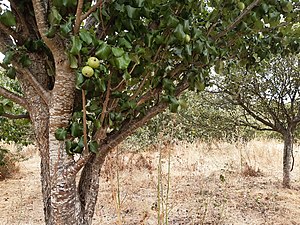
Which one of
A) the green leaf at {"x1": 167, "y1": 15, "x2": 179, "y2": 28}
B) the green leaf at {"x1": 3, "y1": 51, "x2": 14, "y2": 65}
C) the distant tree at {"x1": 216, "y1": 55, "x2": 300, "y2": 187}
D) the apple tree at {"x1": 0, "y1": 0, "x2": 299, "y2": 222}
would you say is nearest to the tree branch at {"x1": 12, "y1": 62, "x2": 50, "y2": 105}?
the apple tree at {"x1": 0, "y1": 0, "x2": 299, "y2": 222}

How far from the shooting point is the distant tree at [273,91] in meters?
4.82

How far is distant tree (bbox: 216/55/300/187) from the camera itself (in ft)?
15.8

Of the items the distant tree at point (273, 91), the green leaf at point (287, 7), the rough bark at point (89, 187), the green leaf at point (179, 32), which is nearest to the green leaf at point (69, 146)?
the rough bark at point (89, 187)

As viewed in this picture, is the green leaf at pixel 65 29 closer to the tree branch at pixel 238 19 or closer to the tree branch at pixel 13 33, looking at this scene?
the tree branch at pixel 13 33

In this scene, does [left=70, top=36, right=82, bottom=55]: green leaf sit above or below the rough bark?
above

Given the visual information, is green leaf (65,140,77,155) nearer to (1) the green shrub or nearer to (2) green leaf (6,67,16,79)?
(2) green leaf (6,67,16,79)

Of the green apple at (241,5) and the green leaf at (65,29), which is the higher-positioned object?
the green apple at (241,5)

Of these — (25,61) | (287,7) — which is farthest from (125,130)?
(287,7)

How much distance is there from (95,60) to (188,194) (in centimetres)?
411

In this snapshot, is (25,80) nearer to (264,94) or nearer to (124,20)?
(124,20)

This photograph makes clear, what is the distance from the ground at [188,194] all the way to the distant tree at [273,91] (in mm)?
1029

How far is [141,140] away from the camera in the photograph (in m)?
8.67

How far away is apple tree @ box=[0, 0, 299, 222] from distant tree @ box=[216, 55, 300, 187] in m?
2.85

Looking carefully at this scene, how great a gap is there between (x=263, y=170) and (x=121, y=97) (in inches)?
249
